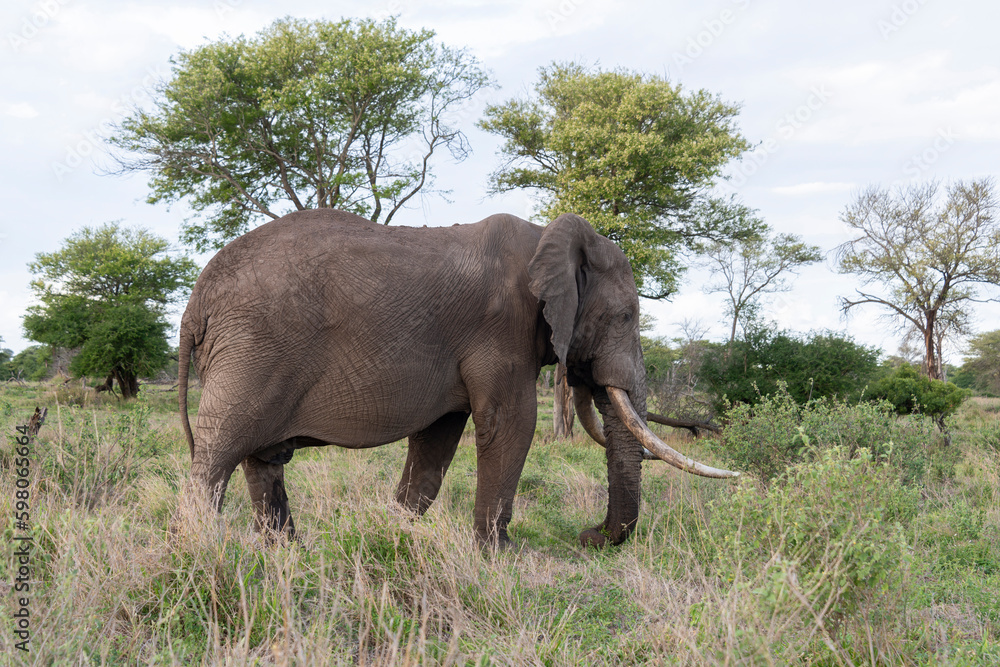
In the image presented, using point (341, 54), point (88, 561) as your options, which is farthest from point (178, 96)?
point (88, 561)

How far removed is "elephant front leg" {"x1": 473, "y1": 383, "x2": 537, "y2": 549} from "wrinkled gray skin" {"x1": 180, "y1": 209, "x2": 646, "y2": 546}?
0.01 meters

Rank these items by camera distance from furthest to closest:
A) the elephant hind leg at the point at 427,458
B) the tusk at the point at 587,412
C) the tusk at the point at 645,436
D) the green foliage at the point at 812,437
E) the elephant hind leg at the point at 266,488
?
the green foliage at the point at 812,437 < the tusk at the point at 587,412 < the elephant hind leg at the point at 427,458 < the elephant hind leg at the point at 266,488 < the tusk at the point at 645,436

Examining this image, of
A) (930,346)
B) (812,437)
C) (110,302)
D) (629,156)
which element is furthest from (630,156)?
(110,302)

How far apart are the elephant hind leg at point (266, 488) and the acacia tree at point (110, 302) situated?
24.5m

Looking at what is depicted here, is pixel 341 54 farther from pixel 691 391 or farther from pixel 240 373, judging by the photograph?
pixel 240 373

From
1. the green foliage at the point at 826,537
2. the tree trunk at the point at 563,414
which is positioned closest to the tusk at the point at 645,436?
the green foliage at the point at 826,537

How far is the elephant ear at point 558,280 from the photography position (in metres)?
5.42

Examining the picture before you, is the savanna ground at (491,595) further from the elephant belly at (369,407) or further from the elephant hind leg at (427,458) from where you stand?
the elephant hind leg at (427,458)

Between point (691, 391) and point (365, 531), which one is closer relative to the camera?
point (365, 531)

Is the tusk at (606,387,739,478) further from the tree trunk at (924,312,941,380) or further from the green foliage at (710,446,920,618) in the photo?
the tree trunk at (924,312,941,380)

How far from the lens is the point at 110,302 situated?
1223 inches

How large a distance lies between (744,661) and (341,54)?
A: 20732mm

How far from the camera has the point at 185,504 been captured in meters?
4.07

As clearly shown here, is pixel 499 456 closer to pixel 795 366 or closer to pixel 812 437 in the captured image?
pixel 812 437
